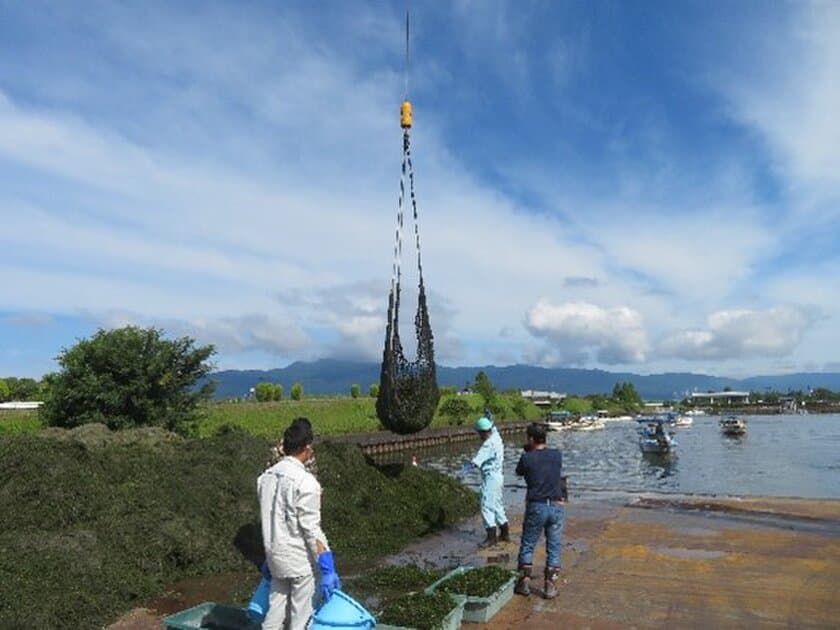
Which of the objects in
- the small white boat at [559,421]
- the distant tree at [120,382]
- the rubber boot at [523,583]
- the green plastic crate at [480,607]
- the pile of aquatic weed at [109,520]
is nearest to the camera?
the green plastic crate at [480,607]

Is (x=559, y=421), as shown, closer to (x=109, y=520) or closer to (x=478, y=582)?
(x=109, y=520)

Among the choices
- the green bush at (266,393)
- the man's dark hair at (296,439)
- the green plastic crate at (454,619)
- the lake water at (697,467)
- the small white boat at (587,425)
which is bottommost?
the lake water at (697,467)

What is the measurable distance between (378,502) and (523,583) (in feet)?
13.5

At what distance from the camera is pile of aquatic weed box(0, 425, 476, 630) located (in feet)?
18.4

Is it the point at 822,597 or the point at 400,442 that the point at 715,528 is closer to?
the point at 822,597

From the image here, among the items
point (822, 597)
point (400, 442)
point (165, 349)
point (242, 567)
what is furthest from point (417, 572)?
point (400, 442)

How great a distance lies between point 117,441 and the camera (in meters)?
10.7

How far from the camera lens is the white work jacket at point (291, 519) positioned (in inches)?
144

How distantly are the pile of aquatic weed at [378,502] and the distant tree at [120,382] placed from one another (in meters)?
6.24

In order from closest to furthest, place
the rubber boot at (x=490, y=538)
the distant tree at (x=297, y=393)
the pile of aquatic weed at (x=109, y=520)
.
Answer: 1. the pile of aquatic weed at (x=109, y=520)
2. the rubber boot at (x=490, y=538)
3. the distant tree at (x=297, y=393)

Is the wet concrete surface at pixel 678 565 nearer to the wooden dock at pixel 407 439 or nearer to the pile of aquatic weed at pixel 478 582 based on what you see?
the pile of aquatic weed at pixel 478 582

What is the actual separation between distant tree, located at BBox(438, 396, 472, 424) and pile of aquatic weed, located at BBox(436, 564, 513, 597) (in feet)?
154

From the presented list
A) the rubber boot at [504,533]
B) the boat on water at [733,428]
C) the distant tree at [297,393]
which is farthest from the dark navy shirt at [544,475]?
the boat on water at [733,428]

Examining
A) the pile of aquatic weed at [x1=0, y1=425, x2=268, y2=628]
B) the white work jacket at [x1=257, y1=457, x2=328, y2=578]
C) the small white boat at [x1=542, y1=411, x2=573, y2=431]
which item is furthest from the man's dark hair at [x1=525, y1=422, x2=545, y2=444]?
the small white boat at [x1=542, y1=411, x2=573, y2=431]
